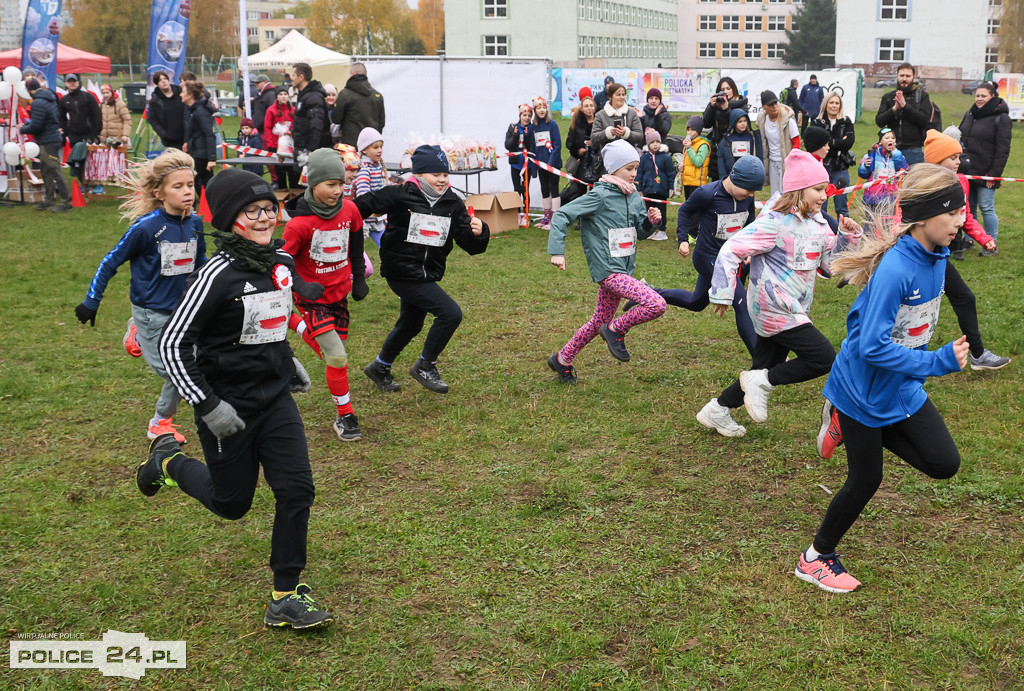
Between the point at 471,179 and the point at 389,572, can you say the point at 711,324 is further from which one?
the point at 471,179

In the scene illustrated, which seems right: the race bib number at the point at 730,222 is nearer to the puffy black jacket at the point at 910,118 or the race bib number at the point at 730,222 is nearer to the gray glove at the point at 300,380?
the gray glove at the point at 300,380

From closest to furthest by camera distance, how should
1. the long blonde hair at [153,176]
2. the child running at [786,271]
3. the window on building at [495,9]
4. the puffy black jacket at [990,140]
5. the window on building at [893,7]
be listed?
the long blonde hair at [153,176], the child running at [786,271], the puffy black jacket at [990,140], the window on building at [893,7], the window on building at [495,9]

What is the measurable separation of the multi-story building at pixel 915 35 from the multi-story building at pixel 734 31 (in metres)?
24.6

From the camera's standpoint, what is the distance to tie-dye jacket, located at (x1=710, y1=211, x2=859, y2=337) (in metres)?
5.75

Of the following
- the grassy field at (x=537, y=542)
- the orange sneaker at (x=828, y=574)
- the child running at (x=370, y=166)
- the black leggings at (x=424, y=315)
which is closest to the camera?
the grassy field at (x=537, y=542)

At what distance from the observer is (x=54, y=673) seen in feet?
12.8

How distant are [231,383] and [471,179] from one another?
43.4 feet

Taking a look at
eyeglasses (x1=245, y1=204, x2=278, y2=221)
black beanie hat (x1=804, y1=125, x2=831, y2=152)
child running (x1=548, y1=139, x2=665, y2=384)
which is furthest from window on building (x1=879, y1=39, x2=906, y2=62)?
eyeglasses (x1=245, y1=204, x2=278, y2=221)

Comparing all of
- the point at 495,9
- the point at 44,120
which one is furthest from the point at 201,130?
the point at 495,9

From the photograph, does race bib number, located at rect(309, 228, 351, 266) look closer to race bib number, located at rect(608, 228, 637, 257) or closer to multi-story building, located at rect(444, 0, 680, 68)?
race bib number, located at rect(608, 228, 637, 257)

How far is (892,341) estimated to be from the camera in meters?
4.09

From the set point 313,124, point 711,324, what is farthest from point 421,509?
point 313,124

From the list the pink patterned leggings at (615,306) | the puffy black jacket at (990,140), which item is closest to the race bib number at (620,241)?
the pink patterned leggings at (615,306)

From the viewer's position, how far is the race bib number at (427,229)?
691 centimetres
